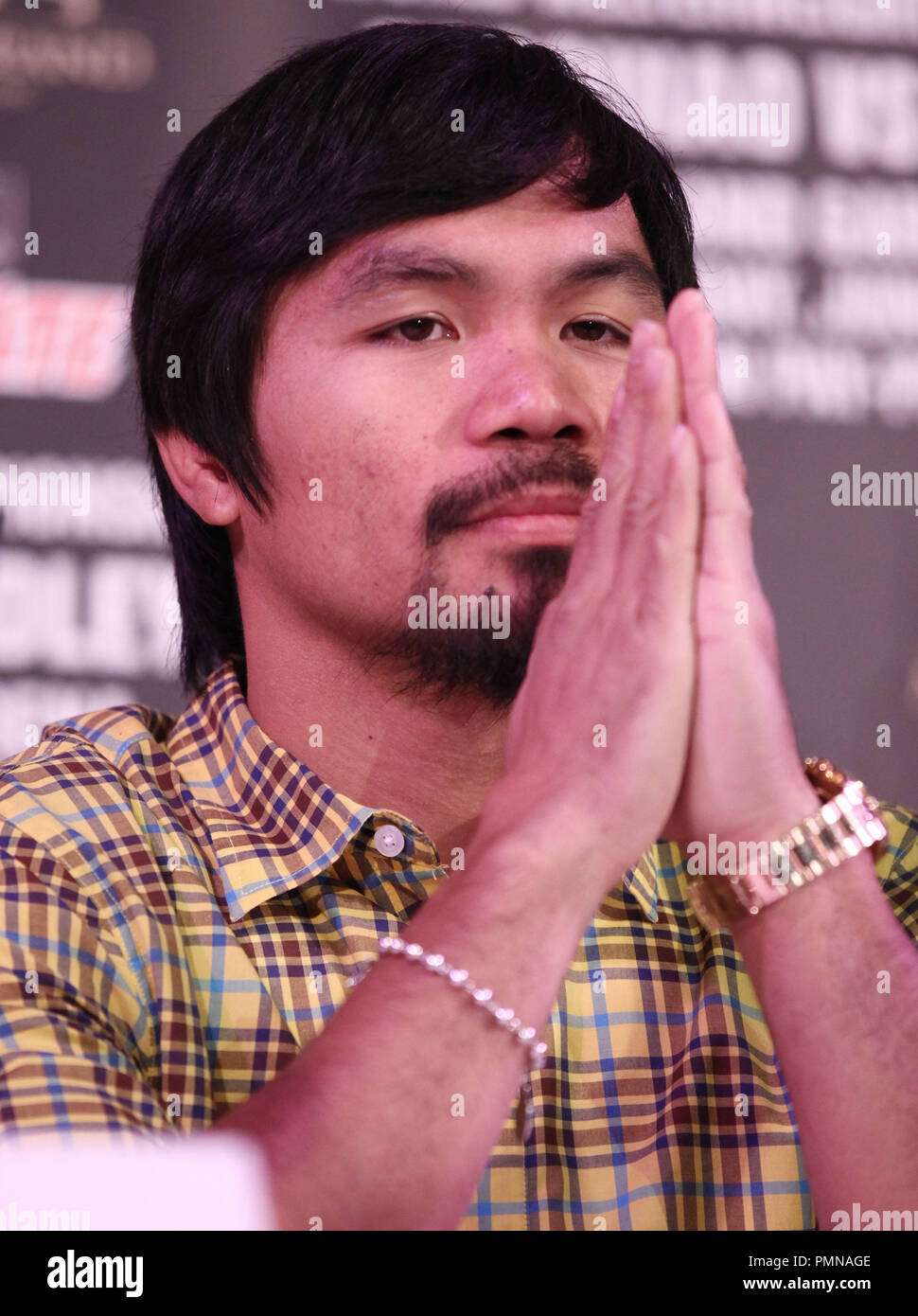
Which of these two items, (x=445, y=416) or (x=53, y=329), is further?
(x=53, y=329)

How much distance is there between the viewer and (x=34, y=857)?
3.73ft

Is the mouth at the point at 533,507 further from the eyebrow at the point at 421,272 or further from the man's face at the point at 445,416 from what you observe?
the eyebrow at the point at 421,272

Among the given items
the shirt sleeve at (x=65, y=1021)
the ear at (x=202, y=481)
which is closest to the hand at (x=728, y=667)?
the shirt sleeve at (x=65, y=1021)

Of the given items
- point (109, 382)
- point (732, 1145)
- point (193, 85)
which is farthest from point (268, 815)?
point (193, 85)

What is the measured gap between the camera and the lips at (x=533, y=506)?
1.28 metres

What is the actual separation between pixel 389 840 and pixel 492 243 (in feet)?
1.87

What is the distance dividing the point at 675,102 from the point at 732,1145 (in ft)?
5.23

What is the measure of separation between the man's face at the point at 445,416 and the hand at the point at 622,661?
5.1 inches

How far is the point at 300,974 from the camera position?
121cm

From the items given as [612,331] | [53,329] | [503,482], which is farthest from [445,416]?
[53,329]

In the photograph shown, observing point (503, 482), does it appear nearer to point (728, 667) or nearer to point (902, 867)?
point (728, 667)

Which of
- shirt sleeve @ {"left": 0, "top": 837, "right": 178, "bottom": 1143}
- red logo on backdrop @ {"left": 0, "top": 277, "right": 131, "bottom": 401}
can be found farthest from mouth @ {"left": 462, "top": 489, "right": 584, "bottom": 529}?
red logo on backdrop @ {"left": 0, "top": 277, "right": 131, "bottom": 401}

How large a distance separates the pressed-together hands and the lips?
15 centimetres
